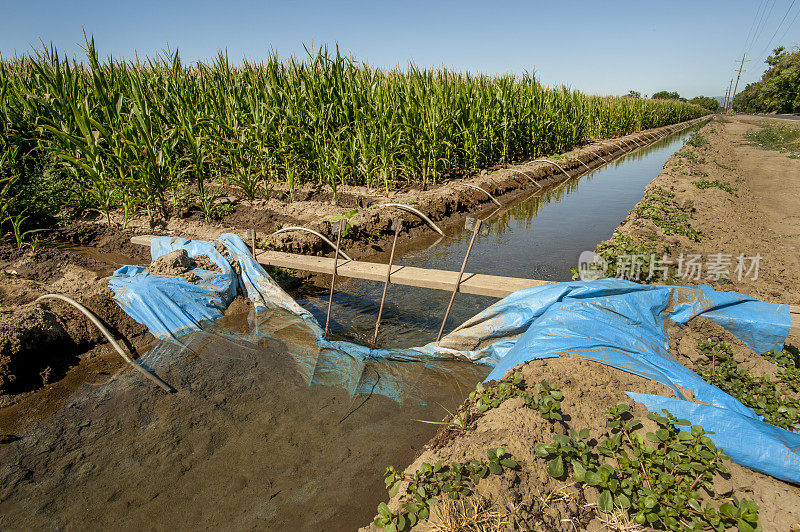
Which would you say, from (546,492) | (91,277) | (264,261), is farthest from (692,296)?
(91,277)

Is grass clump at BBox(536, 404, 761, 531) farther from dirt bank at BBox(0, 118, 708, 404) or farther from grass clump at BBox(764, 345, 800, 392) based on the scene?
dirt bank at BBox(0, 118, 708, 404)

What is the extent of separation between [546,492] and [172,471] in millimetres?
1851

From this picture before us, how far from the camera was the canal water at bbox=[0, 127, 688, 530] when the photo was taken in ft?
6.30

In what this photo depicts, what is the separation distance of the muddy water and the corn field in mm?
1893

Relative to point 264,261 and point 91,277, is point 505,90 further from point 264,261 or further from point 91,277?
point 91,277

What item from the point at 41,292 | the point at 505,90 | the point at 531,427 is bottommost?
the point at 531,427

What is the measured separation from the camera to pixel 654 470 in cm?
158

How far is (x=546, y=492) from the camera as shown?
5.19 ft

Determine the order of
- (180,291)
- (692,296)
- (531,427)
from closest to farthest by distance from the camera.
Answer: (531,427), (692,296), (180,291)

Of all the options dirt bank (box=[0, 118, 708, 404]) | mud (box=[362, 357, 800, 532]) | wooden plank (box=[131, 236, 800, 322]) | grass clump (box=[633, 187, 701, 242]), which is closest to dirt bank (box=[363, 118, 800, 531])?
mud (box=[362, 357, 800, 532])

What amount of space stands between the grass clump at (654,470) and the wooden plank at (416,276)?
1.19 m

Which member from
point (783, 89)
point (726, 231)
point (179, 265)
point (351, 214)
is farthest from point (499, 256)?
point (783, 89)

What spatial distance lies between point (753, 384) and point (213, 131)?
6.84 m

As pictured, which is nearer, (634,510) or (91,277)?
(634,510)
